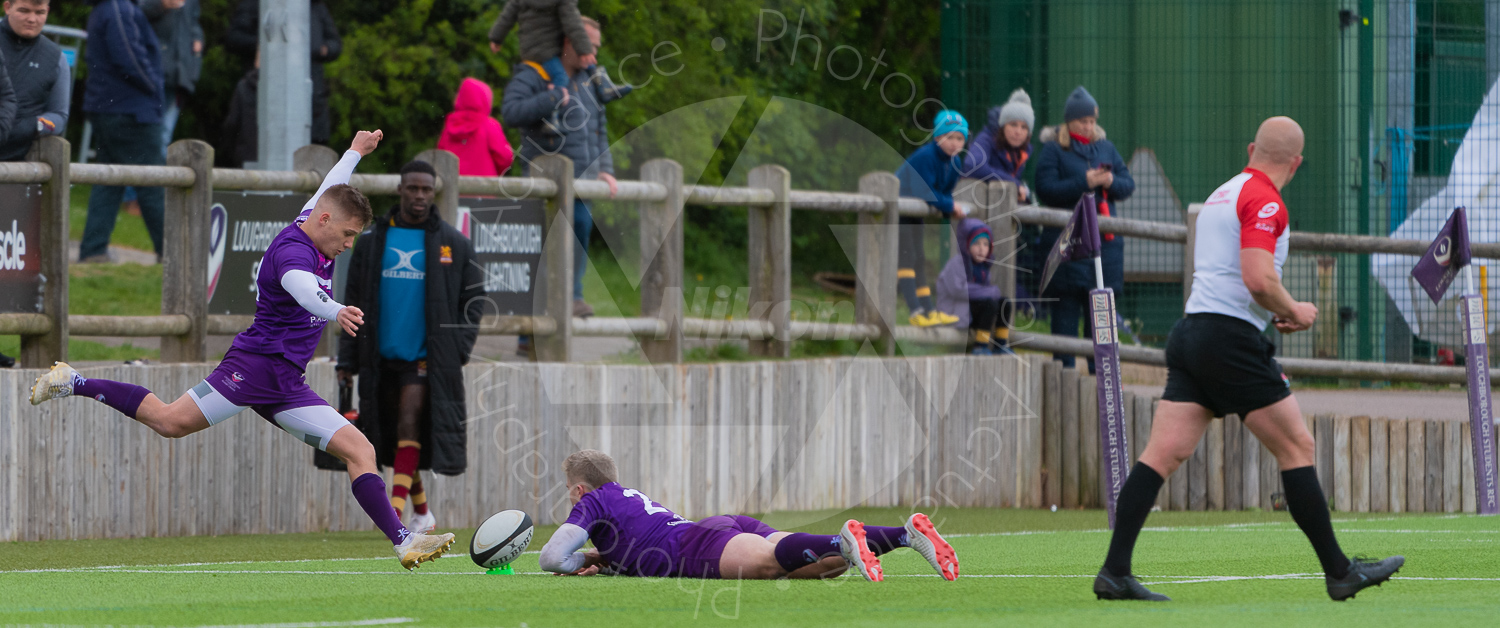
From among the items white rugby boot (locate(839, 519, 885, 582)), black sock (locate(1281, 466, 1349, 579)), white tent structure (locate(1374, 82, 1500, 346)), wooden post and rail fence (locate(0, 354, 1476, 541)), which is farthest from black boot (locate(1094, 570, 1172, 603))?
white tent structure (locate(1374, 82, 1500, 346))

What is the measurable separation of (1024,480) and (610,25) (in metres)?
7.15

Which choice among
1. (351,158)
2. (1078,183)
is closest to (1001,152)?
(1078,183)

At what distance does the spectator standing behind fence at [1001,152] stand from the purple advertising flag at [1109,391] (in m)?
2.64

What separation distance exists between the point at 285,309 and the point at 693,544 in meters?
2.09

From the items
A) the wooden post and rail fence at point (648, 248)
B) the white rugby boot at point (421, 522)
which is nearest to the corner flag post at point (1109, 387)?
the wooden post and rail fence at point (648, 248)

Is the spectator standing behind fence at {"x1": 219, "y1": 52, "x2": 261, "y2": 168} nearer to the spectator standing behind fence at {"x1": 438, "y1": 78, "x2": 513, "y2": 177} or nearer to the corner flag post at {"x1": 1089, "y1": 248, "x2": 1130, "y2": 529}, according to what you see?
the spectator standing behind fence at {"x1": 438, "y1": 78, "x2": 513, "y2": 177}

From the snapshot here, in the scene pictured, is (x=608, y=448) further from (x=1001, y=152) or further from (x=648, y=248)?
(x=1001, y=152)

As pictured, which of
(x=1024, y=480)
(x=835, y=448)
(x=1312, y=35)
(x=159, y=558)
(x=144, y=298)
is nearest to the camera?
(x=159, y=558)

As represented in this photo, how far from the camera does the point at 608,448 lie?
12773 millimetres

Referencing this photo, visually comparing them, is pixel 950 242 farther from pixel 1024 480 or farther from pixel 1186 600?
pixel 1186 600

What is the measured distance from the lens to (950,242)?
50.0ft

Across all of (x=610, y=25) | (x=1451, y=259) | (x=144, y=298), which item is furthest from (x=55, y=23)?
(x=1451, y=259)

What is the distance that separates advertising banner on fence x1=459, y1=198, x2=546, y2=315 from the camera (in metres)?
12.4

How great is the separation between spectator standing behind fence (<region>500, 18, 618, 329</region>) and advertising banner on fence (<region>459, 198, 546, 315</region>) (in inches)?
13.5
